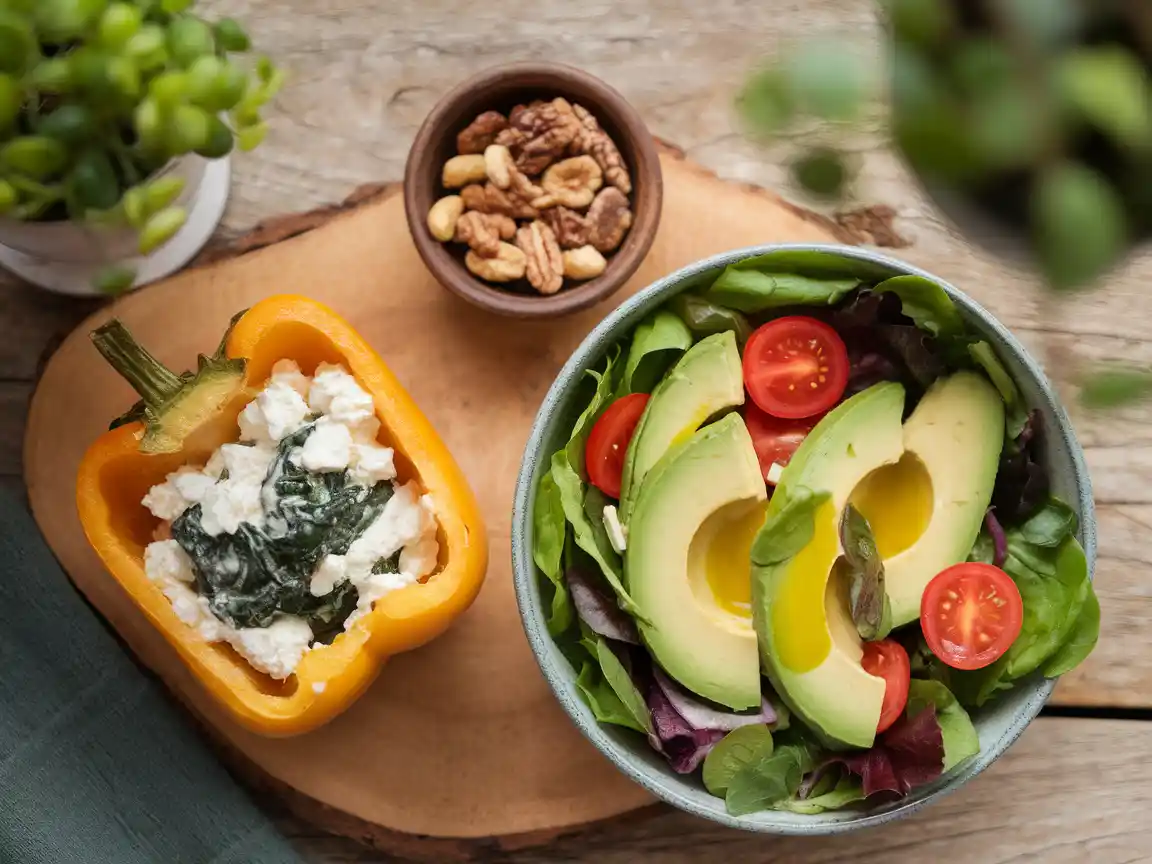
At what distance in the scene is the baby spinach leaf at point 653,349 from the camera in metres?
1.23

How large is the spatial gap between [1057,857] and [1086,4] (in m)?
1.29

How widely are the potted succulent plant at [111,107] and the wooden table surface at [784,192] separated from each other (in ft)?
1.10

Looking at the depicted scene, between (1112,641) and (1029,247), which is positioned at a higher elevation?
(1029,247)

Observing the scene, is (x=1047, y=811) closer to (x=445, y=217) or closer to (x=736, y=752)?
(x=736, y=752)

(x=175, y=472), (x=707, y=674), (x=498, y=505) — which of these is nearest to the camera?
(x=707, y=674)

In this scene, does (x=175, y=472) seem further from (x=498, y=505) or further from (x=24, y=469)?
(x=498, y=505)

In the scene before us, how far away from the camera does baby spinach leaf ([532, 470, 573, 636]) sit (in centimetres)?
121

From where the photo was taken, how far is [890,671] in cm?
121

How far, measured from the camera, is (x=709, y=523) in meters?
1.22

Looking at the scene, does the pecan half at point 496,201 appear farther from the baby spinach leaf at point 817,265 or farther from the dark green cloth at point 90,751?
the dark green cloth at point 90,751

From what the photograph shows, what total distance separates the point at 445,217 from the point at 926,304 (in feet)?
1.72

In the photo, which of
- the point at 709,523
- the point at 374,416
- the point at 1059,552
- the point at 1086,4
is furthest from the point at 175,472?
the point at 1086,4

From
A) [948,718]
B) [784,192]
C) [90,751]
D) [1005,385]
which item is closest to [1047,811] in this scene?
[948,718]

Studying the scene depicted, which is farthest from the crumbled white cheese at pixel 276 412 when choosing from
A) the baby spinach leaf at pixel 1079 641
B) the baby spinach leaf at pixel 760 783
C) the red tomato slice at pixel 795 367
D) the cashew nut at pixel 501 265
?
the baby spinach leaf at pixel 1079 641
